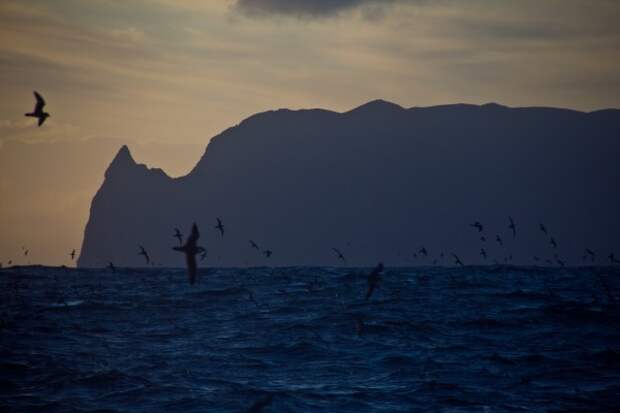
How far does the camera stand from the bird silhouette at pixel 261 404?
21344 mm

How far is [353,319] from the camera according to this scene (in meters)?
36.8

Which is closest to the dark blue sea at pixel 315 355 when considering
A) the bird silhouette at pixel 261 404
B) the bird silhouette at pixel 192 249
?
the bird silhouette at pixel 261 404

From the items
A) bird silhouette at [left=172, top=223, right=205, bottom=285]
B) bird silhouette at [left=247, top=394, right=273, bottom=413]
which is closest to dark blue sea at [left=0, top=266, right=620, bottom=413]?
bird silhouette at [left=247, top=394, right=273, bottom=413]

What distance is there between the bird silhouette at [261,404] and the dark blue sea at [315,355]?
135mm

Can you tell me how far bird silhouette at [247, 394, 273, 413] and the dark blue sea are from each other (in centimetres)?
14

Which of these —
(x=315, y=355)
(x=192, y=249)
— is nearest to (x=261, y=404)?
(x=315, y=355)

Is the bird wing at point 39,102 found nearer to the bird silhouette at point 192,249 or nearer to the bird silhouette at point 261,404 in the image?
the bird silhouette at point 192,249

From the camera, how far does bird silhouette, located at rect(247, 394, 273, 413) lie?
2134 cm

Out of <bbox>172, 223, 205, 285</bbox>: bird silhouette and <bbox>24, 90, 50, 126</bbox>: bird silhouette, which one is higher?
<bbox>24, 90, 50, 126</bbox>: bird silhouette

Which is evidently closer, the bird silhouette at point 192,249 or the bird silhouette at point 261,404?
the bird silhouette at point 192,249

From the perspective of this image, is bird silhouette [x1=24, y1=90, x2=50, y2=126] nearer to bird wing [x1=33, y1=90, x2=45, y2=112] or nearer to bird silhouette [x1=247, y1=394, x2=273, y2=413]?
bird wing [x1=33, y1=90, x2=45, y2=112]

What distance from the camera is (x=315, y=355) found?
92.9 feet

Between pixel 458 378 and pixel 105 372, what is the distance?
11697 millimetres

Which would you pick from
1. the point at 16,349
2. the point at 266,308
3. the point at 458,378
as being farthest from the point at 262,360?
the point at 266,308
